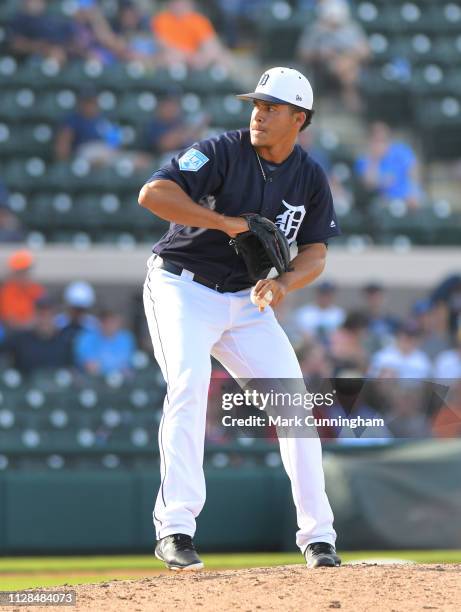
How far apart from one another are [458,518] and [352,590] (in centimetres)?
448

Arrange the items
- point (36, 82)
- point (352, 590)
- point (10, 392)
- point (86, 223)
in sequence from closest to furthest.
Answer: point (352, 590)
point (10, 392)
point (86, 223)
point (36, 82)

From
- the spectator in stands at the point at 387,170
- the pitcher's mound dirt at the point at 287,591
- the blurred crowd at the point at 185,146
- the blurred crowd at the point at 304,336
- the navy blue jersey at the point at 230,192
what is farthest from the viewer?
the spectator in stands at the point at 387,170

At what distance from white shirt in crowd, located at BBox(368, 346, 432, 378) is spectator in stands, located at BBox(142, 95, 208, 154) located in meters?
2.95

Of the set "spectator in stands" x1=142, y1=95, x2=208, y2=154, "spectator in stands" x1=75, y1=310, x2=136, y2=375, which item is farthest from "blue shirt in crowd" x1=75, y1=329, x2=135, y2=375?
"spectator in stands" x1=142, y1=95, x2=208, y2=154

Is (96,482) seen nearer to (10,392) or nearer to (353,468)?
(10,392)

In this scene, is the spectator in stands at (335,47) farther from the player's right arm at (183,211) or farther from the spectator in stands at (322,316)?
the player's right arm at (183,211)

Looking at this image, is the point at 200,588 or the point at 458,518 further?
the point at 458,518

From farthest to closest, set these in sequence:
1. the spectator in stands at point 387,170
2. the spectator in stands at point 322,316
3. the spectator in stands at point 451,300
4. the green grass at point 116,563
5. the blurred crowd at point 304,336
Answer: the spectator in stands at point 387,170
the spectator in stands at point 322,316
the spectator in stands at point 451,300
the blurred crowd at point 304,336
the green grass at point 116,563

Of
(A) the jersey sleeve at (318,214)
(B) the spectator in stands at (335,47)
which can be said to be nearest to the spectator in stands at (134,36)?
(B) the spectator in stands at (335,47)

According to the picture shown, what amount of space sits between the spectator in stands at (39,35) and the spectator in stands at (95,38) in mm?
129

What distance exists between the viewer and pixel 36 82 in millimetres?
11664

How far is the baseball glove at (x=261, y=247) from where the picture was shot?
4.51 m

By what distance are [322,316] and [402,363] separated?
1.16 metres

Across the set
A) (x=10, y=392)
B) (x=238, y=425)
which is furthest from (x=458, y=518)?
(x=238, y=425)
